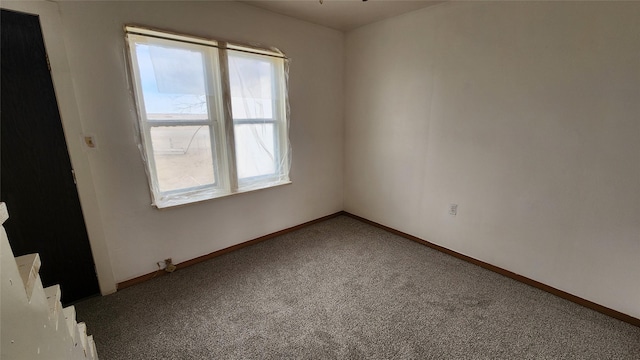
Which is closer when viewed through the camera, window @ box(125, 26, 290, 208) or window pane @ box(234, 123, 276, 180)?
window @ box(125, 26, 290, 208)

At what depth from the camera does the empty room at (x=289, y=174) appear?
1.65 meters

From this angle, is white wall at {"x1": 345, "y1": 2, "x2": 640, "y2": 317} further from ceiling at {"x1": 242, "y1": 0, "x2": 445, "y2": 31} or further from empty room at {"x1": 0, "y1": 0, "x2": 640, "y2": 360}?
ceiling at {"x1": 242, "y1": 0, "x2": 445, "y2": 31}

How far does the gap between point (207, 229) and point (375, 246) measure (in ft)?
5.78

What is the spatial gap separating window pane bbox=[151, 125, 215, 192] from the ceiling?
4.37ft

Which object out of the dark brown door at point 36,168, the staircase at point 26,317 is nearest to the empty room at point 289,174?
the dark brown door at point 36,168

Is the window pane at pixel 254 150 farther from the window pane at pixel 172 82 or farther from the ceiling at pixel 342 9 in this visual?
the ceiling at pixel 342 9

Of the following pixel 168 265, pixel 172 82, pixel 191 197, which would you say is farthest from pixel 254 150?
pixel 168 265

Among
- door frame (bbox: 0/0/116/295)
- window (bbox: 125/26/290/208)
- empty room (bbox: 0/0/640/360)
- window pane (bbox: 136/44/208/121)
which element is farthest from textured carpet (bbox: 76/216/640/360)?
window pane (bbox: 136/44/208/121)

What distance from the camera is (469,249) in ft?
8.29

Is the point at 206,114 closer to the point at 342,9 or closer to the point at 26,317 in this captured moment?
the point at 342,9

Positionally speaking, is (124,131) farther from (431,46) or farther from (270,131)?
(431,46)

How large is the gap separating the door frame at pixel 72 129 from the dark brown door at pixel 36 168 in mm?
39

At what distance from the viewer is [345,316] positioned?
1.84 metres

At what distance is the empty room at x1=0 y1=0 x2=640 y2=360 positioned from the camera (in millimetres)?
1646
